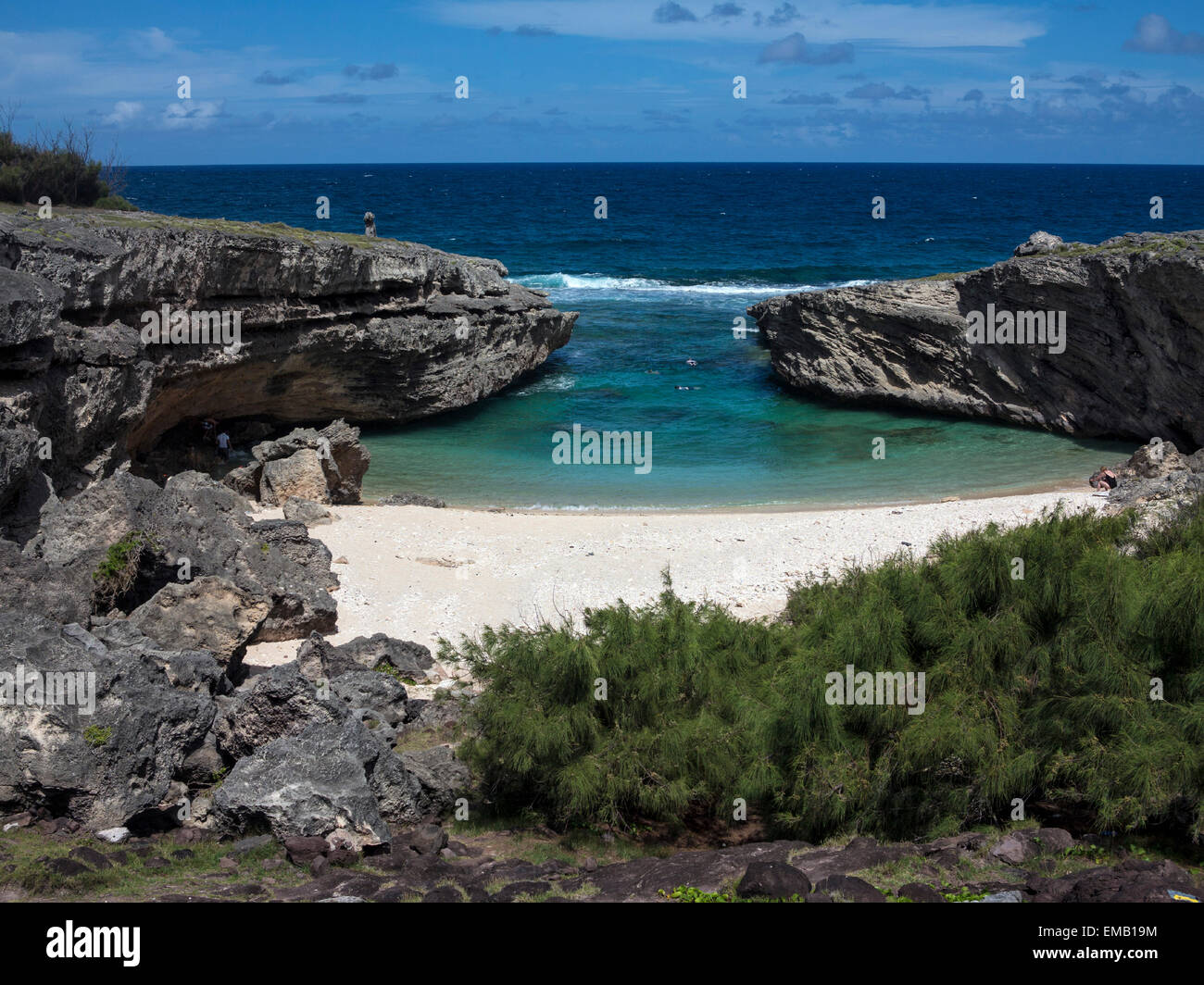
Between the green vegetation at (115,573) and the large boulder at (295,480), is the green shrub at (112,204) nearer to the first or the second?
the large boulder at (295,480)

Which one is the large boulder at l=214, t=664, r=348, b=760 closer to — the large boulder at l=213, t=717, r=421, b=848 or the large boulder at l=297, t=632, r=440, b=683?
the large boulder at l=213, t=717, r=421, b=848

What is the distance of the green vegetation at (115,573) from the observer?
14.7 m

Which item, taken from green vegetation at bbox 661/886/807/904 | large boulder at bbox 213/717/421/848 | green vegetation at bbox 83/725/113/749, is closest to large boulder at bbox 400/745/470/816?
large boulder at bbox 213/717/421/848

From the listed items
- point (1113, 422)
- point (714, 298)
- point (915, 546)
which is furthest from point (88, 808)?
point (714, 298)

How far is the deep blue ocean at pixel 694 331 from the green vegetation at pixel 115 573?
41.2 feet

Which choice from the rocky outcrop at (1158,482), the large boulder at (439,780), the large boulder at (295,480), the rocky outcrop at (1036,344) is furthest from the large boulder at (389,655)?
the rocky outcrop at (1036,344)

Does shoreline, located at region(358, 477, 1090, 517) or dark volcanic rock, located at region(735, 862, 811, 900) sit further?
shoreline, located at region(358, 477, 1090, 517)

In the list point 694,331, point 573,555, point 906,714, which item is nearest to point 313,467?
point 573,555

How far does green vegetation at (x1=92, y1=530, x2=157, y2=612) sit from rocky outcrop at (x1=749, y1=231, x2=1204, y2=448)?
82.2ft

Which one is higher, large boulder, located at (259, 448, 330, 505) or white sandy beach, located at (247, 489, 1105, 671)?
large boulder, located at (259, 448, 330, 505)

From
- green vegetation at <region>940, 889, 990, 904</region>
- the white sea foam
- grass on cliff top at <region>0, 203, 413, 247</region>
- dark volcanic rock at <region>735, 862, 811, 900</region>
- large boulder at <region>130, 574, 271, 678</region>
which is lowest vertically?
green vegetation at <region>940, 889, 990, 904</region>

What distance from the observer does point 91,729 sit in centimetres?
1020

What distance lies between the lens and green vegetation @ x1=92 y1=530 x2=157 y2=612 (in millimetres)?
14688

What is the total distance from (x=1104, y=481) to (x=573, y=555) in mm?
14128
